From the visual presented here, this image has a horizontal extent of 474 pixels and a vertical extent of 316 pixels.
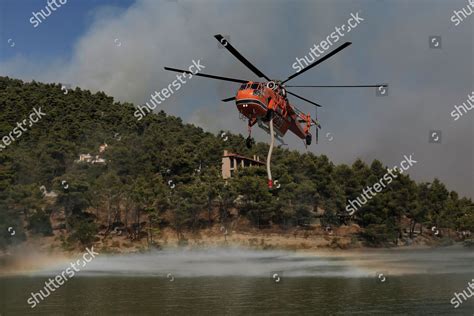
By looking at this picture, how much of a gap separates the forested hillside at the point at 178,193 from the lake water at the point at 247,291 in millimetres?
25581

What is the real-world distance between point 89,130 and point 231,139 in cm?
3892

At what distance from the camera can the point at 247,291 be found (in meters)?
41.2

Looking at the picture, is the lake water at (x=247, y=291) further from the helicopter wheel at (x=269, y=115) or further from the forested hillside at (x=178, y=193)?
the forested hillside at (x=178, y=193)

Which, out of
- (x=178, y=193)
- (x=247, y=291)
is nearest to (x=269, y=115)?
(x=247, y=291)

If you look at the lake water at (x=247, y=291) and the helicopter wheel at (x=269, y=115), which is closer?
the helicopter wheel at (x=269, y=115)

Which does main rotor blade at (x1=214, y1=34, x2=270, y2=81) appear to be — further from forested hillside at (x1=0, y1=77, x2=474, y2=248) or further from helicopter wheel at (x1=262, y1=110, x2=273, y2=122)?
forested hillside at (x1=0, y1=77, x2=474, y2=248)

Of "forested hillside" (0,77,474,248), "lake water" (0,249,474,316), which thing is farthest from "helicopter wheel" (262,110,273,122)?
"forested hillside" (0,77,474,248)

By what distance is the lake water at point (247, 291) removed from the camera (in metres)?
33.3

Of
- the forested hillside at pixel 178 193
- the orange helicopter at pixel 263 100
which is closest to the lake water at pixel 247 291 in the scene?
the orange helicopter at pixel 263 100

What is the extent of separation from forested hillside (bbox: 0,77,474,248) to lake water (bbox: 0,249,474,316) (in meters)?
25.6

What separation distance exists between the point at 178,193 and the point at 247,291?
54.1 meters

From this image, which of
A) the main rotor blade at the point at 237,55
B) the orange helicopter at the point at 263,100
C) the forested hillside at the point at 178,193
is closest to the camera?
the main rotor blade at the point at 237,55

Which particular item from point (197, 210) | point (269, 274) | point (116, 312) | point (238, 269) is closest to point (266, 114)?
point (116, 312)

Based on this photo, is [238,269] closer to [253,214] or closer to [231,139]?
[253,214]
